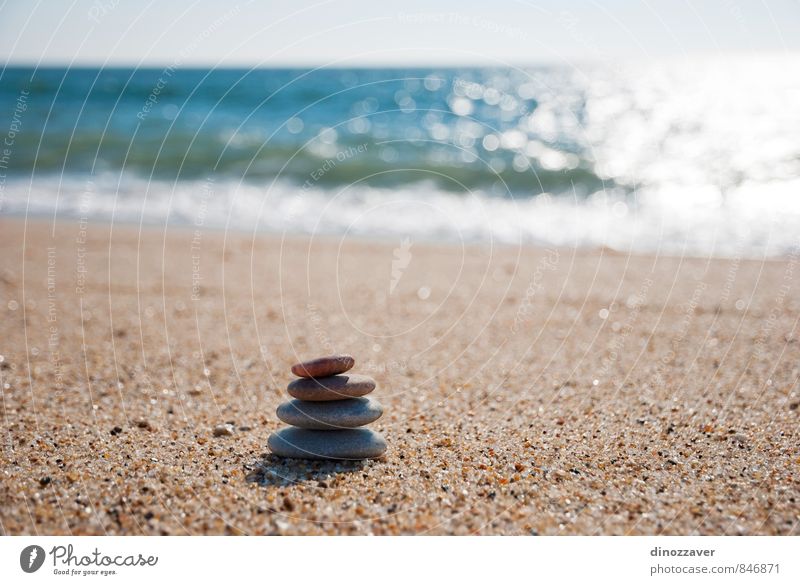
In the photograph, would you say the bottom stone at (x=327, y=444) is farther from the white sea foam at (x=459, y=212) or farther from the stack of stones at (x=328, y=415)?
the white sea foam at (x=459, y=212)

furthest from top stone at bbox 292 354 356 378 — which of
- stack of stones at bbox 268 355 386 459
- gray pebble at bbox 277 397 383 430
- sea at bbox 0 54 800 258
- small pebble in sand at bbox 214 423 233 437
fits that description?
sea at bbox 0 54 800 258

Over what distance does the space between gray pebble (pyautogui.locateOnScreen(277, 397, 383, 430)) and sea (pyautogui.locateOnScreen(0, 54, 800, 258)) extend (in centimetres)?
554

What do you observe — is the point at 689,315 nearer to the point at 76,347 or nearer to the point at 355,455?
the point at 355,455

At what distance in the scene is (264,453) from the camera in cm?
497

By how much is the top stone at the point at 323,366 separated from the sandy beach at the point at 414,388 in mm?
629

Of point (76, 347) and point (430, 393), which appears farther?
point (76, 347)

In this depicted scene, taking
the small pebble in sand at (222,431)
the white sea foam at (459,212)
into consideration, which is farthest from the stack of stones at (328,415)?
the white sea foam at (459,212)

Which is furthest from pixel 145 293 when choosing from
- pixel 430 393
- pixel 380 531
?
pixel 380 531

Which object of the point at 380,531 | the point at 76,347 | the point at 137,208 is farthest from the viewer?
the point at 137,208

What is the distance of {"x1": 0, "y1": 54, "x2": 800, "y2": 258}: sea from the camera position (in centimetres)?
1491

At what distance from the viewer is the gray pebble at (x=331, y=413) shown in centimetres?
479

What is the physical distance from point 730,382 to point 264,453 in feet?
14.5

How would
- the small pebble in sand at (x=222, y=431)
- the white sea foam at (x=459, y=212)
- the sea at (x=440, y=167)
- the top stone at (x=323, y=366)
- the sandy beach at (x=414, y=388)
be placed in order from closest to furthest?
1. the sandy beach at (x=414, y=388)
2. the top stone at (x=323, y=366)
3. the small pebble in sand at (x=222, y=431)
4. the white sea foam at (x=459, y=212)
5. the sea at (x=440, y=167)

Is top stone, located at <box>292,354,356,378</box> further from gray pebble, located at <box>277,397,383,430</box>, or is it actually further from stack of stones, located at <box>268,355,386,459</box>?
gray pebble, located at <box>277,397,383,430</box>
